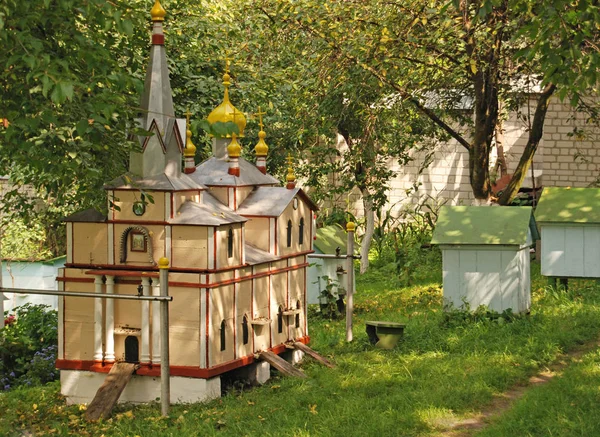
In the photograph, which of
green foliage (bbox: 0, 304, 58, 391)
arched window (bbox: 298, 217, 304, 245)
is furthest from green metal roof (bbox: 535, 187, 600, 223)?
green foliage (bbox: 0, 304, 58, 391)

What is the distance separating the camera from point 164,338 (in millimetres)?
9484

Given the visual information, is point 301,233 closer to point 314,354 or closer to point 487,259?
point 314,354

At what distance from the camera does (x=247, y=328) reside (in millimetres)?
11008

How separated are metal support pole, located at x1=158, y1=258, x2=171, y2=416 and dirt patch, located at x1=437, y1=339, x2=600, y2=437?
2718 millimetres

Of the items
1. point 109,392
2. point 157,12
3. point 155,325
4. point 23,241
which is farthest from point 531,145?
point 23,241

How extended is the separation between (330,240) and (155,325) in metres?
6.66

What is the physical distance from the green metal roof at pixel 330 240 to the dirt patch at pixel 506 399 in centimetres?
533

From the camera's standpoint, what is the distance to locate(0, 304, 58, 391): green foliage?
13016 millimetres

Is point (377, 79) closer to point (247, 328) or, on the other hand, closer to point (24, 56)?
point (247, 328)

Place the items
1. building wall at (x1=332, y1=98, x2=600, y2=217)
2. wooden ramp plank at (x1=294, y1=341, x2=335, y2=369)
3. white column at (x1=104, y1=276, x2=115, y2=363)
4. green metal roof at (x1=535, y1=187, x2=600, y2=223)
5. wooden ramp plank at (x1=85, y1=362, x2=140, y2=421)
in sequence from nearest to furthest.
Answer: wooden ramp plank at (x1=85, y1=362, x2=140, y2=421) → white column at (x1=104, y1=276, x2=115, y2=363) → wooden ramp plank at (x1=294, y1=341, x2=335, y2=369) → green metal roof at (x1=535, y1=187, x2=600, y2=223) → building wall at (x1=332, y1=98, x2=600, y2=217)

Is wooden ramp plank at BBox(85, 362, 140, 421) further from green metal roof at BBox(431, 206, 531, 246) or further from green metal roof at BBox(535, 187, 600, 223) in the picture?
green metal roof at BBox(535, 187, 600, 223)

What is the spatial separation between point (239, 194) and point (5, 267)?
32.5ft

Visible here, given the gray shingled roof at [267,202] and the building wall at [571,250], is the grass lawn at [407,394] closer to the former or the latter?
A: the building wall at [571,250]

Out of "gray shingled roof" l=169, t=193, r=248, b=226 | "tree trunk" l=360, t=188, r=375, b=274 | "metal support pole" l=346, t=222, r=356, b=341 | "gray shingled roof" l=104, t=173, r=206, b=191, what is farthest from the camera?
"tree trunk" l=360, t=188, r=375, b=274
